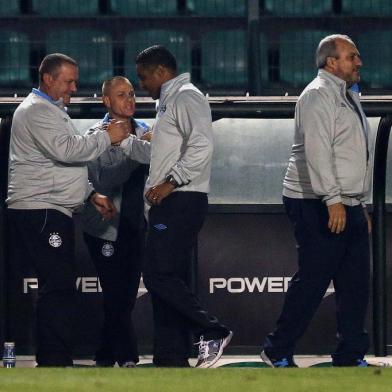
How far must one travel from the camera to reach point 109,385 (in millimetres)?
4906

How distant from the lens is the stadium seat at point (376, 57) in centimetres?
1317

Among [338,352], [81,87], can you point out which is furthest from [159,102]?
[81,87]

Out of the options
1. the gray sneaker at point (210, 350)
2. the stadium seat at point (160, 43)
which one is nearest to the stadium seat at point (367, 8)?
the stadium seat at point (160, 43)

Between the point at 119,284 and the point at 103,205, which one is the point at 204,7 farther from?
the point at 103,205

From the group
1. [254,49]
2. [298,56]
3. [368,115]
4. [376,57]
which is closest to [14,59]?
[254,49]

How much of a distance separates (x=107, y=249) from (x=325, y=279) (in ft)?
3.87

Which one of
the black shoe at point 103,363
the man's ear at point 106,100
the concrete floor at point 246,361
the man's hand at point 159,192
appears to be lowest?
the concrete floor at point 246,361

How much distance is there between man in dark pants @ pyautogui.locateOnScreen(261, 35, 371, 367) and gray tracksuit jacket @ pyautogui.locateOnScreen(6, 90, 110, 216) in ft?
3.25

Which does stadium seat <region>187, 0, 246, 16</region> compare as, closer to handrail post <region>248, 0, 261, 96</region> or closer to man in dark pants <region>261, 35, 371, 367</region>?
handrail post <region>248, 0, 261, 96</region>

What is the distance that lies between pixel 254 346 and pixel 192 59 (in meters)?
6.07

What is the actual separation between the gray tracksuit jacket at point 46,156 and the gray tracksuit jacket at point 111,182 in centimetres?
34

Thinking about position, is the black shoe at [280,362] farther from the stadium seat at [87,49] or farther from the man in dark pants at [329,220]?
the stadium seat at [87,49]

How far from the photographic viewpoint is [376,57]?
13.4 m

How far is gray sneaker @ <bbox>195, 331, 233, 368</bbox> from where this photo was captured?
20.6 feet
